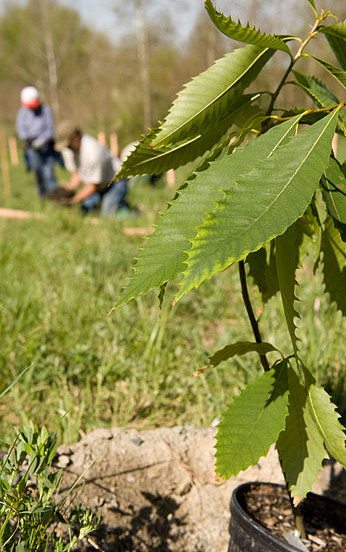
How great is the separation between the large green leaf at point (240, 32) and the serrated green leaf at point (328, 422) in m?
0.73

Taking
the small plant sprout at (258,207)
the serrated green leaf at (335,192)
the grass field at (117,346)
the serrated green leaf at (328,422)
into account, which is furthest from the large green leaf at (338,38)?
the serrated green leaf at (328,422)

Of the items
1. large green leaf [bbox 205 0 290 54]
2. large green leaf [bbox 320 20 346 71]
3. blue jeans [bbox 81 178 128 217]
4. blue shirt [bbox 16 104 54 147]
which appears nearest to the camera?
large green leaf [bbox 205 0 290 54]

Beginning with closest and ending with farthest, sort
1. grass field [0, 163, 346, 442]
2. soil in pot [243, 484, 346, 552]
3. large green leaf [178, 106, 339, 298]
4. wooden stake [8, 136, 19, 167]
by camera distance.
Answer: large green leaf [178, 106, 339, 298], soil in pot [243, 484, 346, 552], grass field [0, 163, 346, 442], wooden stake [8, 136, 19, 167]

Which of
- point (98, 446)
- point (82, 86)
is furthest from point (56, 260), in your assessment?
point (82, 86)

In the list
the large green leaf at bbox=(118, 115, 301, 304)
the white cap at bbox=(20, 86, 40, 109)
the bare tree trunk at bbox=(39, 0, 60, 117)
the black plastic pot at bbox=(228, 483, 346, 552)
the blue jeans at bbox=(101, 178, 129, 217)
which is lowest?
the black plastic pot at bbox=(228, 483, 346, 552)

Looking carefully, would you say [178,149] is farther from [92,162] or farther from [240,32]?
[92,162]

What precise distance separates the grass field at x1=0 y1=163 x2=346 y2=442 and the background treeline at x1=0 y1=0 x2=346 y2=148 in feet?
10.4

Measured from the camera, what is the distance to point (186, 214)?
3.95ft

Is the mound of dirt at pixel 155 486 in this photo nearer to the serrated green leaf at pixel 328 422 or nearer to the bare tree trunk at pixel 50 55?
the serrated green leaf at pixel 328 422

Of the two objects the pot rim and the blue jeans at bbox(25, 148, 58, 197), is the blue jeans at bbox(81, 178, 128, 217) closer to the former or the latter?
the blue jeans at bbox(25, 148, 58, 197)

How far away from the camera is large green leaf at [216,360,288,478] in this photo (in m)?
1.38

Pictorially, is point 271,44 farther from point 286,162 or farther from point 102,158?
point 102,158

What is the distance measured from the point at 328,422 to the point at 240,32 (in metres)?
0.81

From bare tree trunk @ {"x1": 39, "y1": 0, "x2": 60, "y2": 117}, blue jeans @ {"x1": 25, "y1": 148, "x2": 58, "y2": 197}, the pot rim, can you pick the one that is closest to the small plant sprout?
the pot rim
